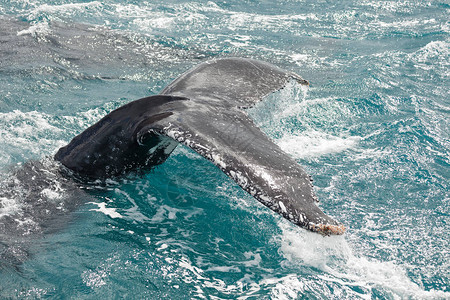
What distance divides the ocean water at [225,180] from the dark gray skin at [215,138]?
14.5 inches

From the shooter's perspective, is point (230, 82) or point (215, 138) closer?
point (215, 138)

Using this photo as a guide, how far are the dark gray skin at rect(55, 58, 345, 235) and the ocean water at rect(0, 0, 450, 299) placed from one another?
368 mm

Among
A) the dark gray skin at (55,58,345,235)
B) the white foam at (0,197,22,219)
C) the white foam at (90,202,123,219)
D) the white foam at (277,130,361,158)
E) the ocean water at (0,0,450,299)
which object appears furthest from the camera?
the white foam at (277,130,361,158)

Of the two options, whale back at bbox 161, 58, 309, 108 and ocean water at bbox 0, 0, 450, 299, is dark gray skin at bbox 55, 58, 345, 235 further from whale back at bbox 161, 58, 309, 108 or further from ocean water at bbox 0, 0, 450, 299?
ocean water at bbox 0, 0, 450, 299

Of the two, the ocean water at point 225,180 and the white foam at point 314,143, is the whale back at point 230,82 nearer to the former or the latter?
the ocean water at point 225,180

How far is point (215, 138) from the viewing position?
14.0 feet

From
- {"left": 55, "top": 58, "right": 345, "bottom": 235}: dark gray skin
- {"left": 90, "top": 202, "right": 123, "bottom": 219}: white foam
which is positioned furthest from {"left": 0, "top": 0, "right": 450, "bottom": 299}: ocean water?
{"left": 55, "top": 58, "right": 345, "bottom": 235}: dark gray skin

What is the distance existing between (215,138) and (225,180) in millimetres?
2663

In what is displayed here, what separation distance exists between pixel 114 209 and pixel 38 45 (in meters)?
7.62

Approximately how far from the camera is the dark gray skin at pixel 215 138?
3822mm

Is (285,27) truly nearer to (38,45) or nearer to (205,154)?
(38,45)

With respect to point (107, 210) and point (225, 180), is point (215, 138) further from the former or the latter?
point (225, 180)

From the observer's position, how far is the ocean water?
4977 millimetres

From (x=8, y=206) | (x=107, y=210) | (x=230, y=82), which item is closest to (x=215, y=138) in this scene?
(x=230, y=82)
